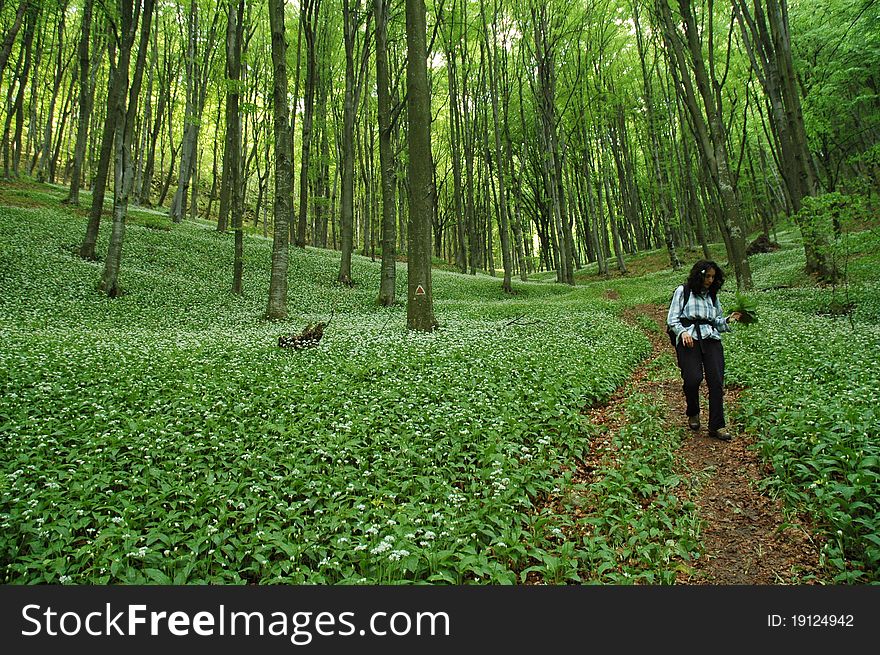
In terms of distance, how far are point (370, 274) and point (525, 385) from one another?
66.4ft

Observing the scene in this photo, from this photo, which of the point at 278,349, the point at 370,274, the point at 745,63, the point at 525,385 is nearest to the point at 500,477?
the point at 525,385

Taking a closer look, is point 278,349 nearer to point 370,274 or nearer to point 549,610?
point 549,610

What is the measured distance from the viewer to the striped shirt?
698 centimetres

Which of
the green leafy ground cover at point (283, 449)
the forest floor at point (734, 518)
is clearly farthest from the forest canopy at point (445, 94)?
the forest floor at point (734, 518)

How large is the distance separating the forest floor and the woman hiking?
1.89 feet

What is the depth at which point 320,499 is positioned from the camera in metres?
4.91

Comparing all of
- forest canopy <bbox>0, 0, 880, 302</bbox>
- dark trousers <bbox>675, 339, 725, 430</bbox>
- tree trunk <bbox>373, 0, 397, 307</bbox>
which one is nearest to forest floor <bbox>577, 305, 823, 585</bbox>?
dark trousers <bbox>675, 339, 725, 430</bbox>

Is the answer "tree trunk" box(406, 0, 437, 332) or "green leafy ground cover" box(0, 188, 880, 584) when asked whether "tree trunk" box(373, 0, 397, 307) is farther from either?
"green leafy ground cover" box(0, 188, 880, 584)

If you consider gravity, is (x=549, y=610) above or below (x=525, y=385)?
below

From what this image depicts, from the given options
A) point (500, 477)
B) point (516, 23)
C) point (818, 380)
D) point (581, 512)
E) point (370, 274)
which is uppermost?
point (516, 23)

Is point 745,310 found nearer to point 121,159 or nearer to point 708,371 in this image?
point 708,371

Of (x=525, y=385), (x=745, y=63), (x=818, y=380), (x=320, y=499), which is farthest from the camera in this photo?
(x=745, y=63)

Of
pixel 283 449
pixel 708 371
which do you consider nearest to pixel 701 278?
pixel 708 371

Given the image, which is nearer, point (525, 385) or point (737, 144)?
point (525, 385)
